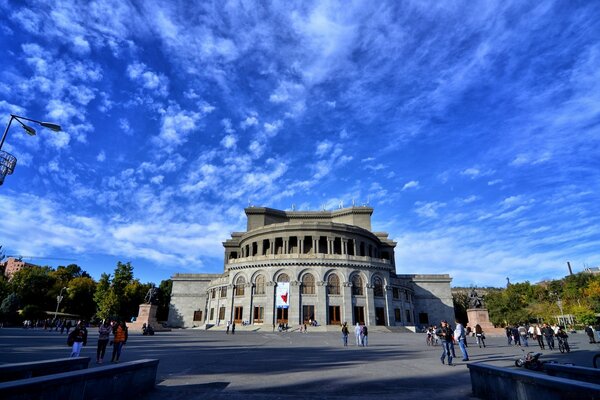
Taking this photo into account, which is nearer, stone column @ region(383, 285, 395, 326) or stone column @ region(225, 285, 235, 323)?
stone column @ region(383, 285, 395, 326)

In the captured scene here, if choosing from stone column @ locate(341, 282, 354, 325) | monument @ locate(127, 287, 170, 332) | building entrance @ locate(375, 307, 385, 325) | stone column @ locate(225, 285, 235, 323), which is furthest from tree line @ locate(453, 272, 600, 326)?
monument @ locate(127, 287, 170, 332)

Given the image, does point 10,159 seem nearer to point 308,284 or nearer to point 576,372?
point 576,372

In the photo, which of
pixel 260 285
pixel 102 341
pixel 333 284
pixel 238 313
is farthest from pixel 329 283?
pixel 102 341

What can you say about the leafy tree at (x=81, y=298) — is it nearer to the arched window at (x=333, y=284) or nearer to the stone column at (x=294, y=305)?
the stone column at (x=294, y=305)

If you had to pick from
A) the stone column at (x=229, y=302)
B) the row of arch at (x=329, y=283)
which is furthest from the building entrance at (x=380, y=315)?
the stone column at (x=229, y=302)

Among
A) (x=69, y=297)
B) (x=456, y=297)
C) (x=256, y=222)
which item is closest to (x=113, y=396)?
(x=256, y=222)

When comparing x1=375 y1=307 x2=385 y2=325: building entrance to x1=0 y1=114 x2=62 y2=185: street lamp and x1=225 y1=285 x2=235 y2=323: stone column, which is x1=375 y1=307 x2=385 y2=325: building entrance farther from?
x1=0 y1=114 x2=62 y2=185: street lamp

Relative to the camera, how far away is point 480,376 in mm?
7535

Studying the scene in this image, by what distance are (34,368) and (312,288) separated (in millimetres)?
40017

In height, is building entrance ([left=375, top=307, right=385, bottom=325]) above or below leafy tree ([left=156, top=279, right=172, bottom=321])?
below

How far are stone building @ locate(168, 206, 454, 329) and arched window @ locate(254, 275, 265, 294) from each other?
0.45 ft

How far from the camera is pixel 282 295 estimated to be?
44719 millimetres

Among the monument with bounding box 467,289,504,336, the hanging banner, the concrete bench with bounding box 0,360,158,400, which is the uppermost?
the hanging banner

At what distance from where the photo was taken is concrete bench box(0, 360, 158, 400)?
15.8 ft
